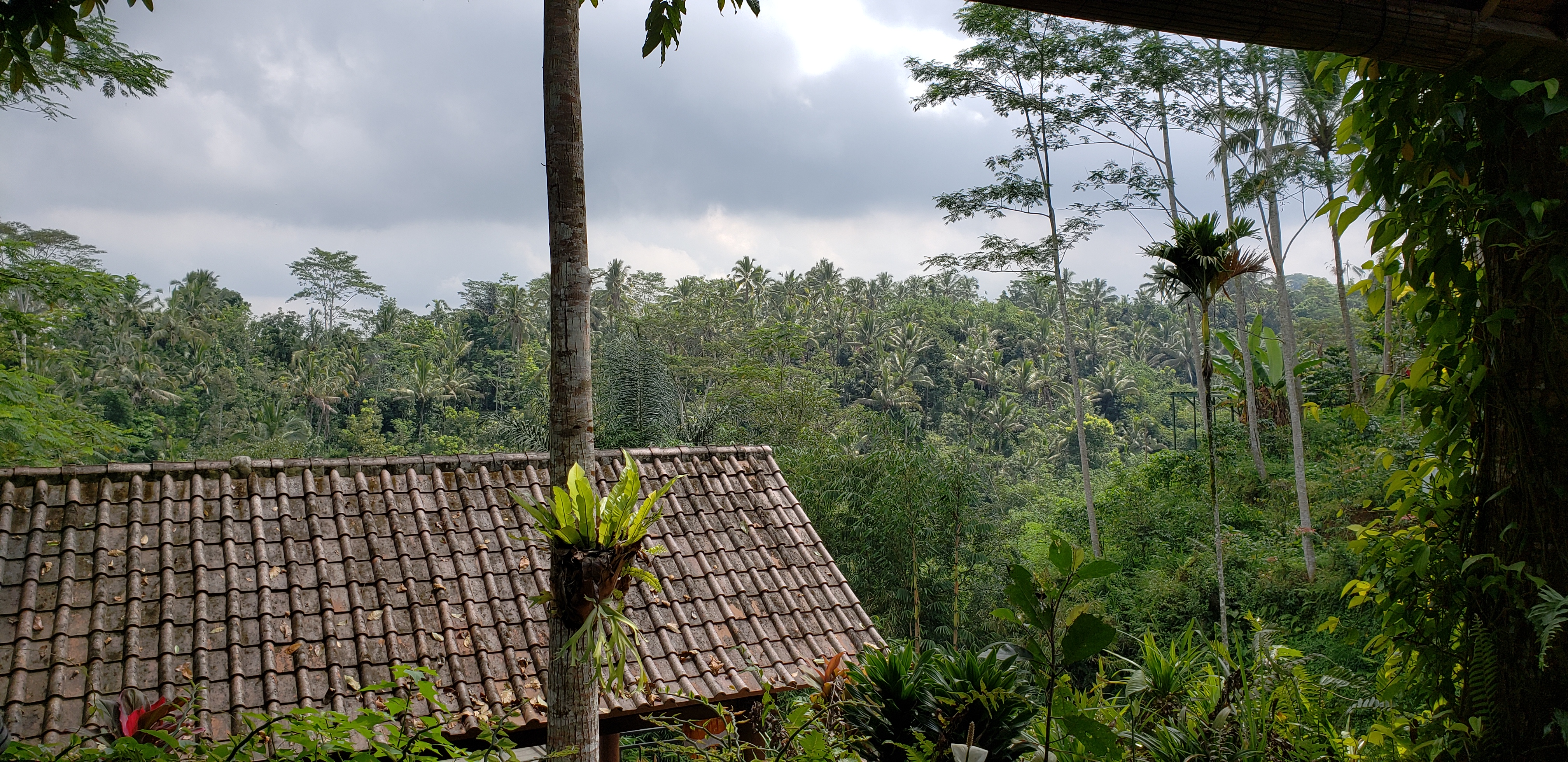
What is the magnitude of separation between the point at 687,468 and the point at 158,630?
125 inches

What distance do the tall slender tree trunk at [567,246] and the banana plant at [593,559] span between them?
0.73ft

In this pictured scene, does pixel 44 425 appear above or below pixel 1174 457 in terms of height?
above

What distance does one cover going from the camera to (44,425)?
9.80 m

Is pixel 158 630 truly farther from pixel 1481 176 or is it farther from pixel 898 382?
pixel 898 382

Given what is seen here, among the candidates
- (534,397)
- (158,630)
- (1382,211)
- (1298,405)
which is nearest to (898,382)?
(534,397)

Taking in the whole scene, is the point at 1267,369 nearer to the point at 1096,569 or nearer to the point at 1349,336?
the point at 1349,336

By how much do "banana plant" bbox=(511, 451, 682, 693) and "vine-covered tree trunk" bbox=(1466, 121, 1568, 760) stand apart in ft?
7.38

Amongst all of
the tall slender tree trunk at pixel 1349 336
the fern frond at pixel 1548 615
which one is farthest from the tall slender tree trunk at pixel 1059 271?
the fern frond at pixel 1548 615

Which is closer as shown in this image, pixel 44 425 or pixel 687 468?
pixel 687 468

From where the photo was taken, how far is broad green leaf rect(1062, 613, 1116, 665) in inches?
36.7

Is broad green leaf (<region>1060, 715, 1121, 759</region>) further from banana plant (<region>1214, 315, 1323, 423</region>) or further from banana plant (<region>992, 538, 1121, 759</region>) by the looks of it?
banana plant (<region>1214, 315, 1323, 423</region>)

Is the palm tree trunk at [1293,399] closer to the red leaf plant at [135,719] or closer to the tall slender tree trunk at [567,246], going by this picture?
the tall slender tree trunk at [567,246]

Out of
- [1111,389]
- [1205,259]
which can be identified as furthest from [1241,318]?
[1111,389]

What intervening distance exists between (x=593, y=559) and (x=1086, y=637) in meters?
2.11
